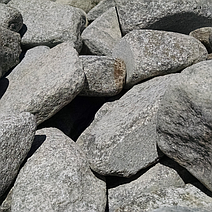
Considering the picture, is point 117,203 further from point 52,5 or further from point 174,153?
point 52,5

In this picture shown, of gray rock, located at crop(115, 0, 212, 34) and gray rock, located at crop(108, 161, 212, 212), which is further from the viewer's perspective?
gray rock, located at crop(115, 0, 212, 34)

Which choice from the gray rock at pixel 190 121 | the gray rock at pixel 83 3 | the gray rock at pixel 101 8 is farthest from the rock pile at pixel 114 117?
the gray rock at pixel 83 3

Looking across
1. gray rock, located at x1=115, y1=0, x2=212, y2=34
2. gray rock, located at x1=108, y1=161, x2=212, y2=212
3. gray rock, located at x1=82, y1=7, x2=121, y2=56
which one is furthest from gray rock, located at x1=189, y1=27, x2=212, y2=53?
gray rock, located at x1=108, y1=161, x2=212, y2=212

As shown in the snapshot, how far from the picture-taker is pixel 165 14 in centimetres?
263

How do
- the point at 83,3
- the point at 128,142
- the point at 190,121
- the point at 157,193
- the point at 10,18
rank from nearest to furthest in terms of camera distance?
the point at 190,121, the point at 157,193, the point at 128,142, the point at 10,18, the point at 83,3

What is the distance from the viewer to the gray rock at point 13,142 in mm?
1818

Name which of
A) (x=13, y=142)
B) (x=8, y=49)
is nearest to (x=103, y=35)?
(x=8, y=49)

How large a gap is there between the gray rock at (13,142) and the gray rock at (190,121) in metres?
0.76

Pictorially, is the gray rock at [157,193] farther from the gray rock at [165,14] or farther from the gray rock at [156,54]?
the gray rock at [165,14]

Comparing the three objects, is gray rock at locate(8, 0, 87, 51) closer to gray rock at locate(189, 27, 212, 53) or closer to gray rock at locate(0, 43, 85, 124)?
gray rock at locate(0, 43, 85, 124)

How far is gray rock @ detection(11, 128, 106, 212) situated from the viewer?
5.82ft

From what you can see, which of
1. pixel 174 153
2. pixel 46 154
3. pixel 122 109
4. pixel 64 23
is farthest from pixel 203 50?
pixel 46 154

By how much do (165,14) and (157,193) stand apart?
145 centimetres

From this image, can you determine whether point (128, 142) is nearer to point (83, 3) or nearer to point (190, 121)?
point (190, 121)
